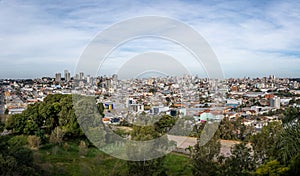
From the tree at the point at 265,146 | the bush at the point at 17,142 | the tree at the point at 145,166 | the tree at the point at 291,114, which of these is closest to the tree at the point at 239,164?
the tree at the point at 265,146

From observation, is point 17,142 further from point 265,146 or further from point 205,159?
point 265,146

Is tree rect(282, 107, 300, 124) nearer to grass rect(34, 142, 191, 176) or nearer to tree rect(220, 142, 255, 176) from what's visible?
grass rect(34, 142, 191, 176)

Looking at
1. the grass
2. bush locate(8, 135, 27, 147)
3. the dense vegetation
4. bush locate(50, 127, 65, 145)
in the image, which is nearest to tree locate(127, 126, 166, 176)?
the dense vegetation

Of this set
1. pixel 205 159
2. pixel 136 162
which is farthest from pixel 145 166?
pixel 205 159

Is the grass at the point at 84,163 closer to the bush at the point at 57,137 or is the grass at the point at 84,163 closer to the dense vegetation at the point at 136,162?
the dense vegetation at the point at 136,162

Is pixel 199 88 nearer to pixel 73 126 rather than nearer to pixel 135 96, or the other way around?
pixel 135 96

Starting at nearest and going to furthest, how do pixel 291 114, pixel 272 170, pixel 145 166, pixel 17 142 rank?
1. pixel 272 170
2. pixel 145 166
3. pixel 17 142
4. pixel 291 114

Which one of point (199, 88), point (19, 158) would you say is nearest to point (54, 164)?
point (19, 158)

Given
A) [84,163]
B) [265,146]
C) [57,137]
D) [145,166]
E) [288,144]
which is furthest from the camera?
[57,137]
